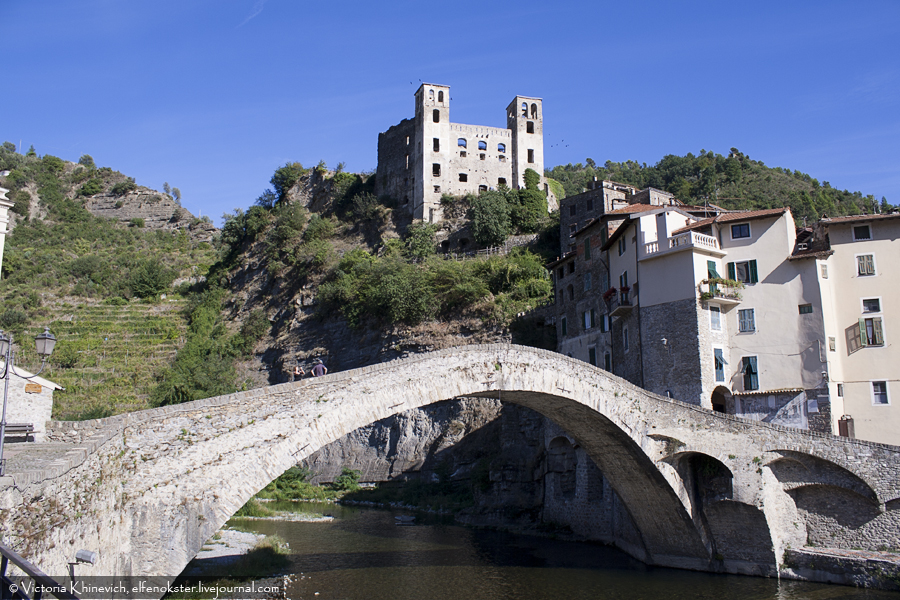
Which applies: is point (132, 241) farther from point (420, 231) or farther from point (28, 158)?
point (420, 231)

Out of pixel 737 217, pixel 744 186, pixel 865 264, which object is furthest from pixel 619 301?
pixel 744 186

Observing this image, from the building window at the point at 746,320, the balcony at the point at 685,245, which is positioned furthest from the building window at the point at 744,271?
the building window at the point at 746,320

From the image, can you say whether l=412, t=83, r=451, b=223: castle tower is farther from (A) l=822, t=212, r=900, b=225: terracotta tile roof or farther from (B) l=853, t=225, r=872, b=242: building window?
(B) l=853, t=225, r=872, b=242: building window

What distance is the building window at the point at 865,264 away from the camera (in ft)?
94.5

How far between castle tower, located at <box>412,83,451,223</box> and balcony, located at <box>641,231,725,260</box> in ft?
105

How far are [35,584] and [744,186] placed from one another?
80.5m

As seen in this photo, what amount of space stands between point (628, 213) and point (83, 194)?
8899cm

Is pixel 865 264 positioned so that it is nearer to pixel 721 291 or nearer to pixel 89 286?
pixel 721 291

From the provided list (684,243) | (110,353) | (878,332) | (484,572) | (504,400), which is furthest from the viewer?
(110,353)

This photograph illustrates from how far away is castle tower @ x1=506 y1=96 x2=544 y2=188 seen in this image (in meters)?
64.5

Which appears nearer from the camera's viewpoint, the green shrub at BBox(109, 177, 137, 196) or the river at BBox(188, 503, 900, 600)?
the river at BBox(188, 503, 900, 600)

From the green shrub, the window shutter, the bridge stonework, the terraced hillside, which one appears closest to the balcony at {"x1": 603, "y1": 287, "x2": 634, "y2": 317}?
the bridge stonework

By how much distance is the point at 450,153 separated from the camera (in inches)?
2516

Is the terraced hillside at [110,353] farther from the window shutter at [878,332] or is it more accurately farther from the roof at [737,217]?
the window shutter at [878,332]
